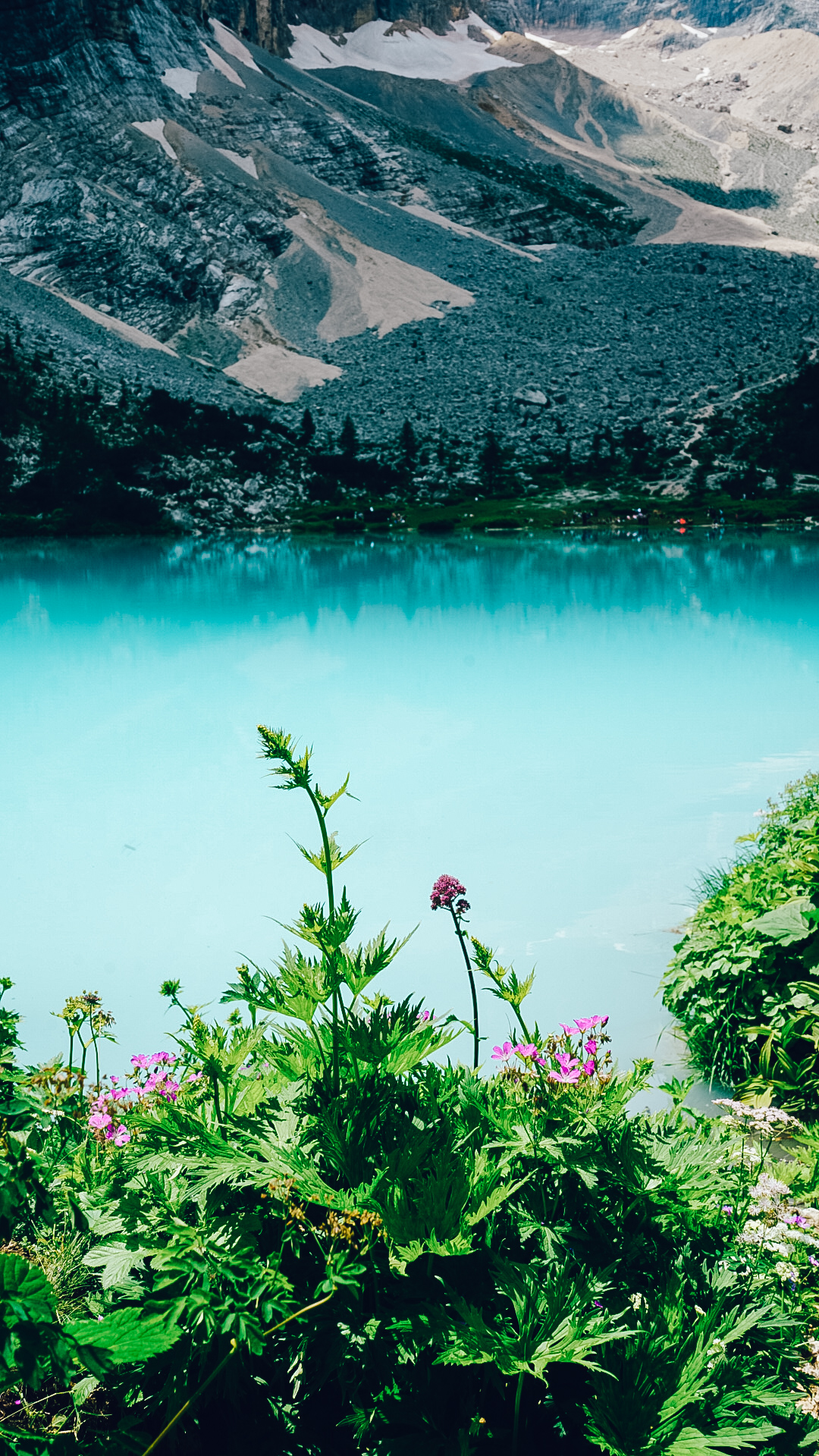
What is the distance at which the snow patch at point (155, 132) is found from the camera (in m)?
109

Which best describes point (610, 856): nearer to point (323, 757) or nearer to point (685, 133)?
point (323, 757)

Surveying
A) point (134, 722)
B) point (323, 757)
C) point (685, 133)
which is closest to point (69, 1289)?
point (323, 757)

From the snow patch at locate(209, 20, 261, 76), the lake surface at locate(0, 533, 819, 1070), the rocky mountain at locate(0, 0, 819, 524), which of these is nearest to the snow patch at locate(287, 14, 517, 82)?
the rocky mountain at locate(0, 0, 819, 524)

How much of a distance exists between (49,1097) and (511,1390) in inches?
85.1

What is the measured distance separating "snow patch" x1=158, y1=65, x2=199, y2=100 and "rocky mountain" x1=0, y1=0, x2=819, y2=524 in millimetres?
301

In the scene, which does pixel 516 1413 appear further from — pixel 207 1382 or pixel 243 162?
pixel 243 162

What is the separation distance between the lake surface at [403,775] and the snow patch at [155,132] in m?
103

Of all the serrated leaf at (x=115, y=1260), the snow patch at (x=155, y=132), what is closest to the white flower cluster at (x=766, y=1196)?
the serrated leaf at (x=115, y=1260)

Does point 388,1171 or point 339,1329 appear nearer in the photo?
point 339,1329

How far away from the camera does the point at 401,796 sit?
11.4m

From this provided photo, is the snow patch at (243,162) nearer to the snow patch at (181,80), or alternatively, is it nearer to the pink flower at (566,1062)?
the snow patch at (181,80)

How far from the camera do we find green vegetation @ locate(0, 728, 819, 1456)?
1.78 m

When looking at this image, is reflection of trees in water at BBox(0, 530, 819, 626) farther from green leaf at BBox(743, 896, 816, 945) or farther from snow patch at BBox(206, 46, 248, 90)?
snow patch at BBox(206, 46, 248, 90)

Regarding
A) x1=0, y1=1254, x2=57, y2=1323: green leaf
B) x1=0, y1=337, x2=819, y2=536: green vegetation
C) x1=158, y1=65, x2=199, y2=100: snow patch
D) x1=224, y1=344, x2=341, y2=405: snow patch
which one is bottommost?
x1=0, y1=1254, x2=57, y2=1323: green leaf
